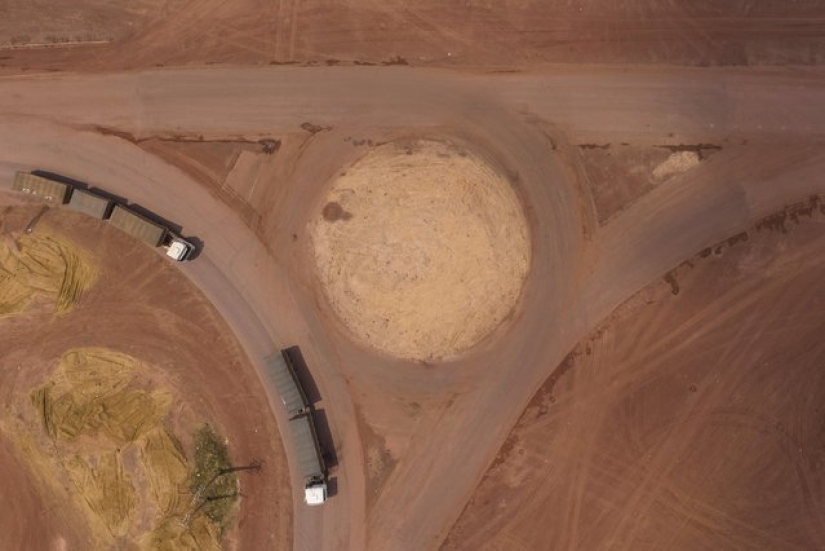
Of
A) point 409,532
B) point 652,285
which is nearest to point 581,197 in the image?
point 652,285

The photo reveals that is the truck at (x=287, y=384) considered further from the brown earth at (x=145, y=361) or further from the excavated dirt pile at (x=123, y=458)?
the excavated dirt pile at (x=123, y=458)

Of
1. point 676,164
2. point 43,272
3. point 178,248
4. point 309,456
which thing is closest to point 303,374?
point 309,456

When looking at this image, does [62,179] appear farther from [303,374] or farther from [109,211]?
[303,374]

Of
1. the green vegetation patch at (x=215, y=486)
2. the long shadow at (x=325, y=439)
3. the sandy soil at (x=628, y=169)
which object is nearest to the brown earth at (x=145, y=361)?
the green vegetation patch at (x=215, y=486)

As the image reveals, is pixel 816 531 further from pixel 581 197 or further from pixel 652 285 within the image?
pixel 581 197

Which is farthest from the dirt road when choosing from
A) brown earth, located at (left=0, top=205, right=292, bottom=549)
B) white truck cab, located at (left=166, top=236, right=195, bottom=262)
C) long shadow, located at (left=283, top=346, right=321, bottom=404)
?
brown earth, located at (left=0, top=205, right=292, bottom=549)

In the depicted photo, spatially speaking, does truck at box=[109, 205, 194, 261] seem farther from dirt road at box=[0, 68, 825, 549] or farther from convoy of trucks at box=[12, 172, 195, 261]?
dirt road at box=[0, 68, 825, 549]
